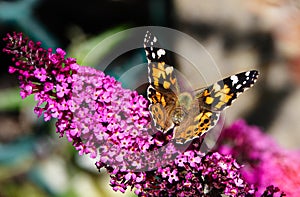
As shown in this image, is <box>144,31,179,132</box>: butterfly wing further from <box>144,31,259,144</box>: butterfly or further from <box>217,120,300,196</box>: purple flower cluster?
<box>217,120,300,196</box>: purple flower cluster

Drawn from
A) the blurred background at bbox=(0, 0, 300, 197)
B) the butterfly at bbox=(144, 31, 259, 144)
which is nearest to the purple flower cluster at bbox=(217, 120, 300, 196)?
the butterfly at bbox=(144, 31, 259, 144)

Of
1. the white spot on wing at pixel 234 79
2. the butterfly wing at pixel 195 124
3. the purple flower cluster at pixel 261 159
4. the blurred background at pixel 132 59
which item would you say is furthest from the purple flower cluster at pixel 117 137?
the blurred background at pixel 132 59

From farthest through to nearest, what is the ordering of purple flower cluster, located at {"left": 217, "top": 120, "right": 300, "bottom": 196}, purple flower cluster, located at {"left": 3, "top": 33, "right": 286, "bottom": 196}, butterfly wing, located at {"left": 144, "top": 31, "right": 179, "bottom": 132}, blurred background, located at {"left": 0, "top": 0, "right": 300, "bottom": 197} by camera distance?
blurred background, located at {"left": 0, "top": 0, "right": 300, "bottom": 197} → purple flower cluster, located at {"left": 217, "top": 120, "right": 300, "bottom": 196} → butterfly wing, located at {"left": 144, "top": 31, "right": 179, "bottom": 132} → purple flower cluster, located at {"left": 3, "top": 33, "right": 286, "bottom": 196}

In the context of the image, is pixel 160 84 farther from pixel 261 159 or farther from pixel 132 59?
pixel 132 59

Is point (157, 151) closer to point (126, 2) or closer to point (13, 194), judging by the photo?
point (13, 194)

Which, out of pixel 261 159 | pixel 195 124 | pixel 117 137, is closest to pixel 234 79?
pixel 195 124

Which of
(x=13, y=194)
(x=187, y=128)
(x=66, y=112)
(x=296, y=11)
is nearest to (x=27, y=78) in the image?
(x=66, y=112)
